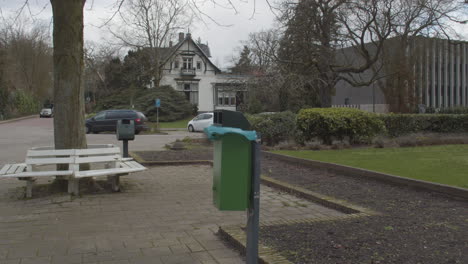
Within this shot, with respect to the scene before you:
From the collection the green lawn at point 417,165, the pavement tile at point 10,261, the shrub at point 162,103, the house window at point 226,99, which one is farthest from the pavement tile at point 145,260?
the house window at point 226,99

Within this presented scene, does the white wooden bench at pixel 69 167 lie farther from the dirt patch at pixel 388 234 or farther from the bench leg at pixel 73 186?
the dirt patch at pixel 388 234

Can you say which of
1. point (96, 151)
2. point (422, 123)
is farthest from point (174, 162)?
point (422, 123)

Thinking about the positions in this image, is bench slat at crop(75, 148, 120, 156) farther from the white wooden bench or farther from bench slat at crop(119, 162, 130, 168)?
bench slat at crop(119, 162, 130, 168)

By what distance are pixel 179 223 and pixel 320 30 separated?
868 inches

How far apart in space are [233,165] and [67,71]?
5.04 m

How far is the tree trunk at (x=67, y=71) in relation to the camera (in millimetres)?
7070

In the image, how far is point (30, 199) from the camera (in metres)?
6.72

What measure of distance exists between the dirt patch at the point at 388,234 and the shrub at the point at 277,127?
8.87m

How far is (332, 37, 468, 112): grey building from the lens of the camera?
37.3 metres

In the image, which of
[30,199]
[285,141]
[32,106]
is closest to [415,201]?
[30,199]

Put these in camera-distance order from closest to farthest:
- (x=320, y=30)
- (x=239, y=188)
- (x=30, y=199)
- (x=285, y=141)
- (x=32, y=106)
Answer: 1. (x=239, y=188)
2. (x=30, y=199)
3. (x=285, y=141)
4. (x=320, y=30)
5. (x=32, y=106)

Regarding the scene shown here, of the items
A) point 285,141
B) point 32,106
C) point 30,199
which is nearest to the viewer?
point 30,199

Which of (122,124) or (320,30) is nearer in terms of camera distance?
(122,124)

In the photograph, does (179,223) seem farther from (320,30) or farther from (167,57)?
(167,57)
